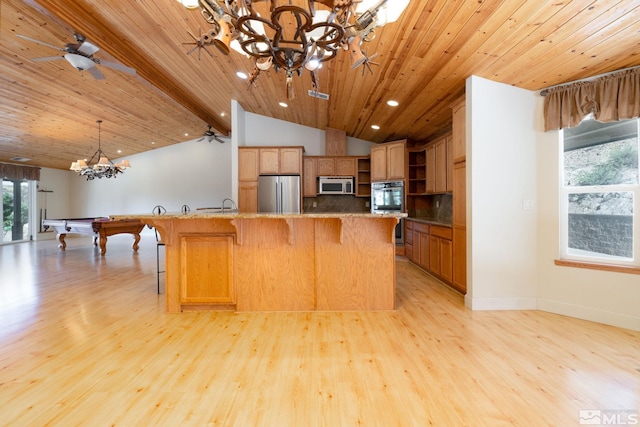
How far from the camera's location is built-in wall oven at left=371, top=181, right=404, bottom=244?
537 cm

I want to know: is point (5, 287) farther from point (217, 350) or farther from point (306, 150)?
point (306, 150)

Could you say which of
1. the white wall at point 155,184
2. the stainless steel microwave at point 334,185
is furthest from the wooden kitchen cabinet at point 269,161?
the white wall at point 155,184

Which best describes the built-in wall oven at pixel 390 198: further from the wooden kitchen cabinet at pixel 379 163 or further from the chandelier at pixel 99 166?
the chandelier at pixel 99 166

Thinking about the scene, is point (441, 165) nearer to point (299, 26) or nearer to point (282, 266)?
point (282, 266)

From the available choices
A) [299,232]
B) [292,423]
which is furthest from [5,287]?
[292,423]

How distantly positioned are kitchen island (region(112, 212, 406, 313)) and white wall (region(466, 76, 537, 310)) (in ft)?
3.35

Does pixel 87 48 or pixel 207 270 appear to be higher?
pixel 87 48

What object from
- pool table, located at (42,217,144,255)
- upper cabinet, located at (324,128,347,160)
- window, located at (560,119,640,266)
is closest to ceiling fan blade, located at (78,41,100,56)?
upper cabinet, located at (324,128,347,160)

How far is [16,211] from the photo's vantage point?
8.35 metres

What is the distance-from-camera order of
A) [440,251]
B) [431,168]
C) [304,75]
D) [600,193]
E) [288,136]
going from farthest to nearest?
1. [288,136]
2. [431,168]
3. [440,251]
4. [304,75]
5. [600,193]

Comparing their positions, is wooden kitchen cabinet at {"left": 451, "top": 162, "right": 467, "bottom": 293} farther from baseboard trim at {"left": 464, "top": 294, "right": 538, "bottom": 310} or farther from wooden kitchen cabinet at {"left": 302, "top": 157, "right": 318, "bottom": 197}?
wooden kitchen cabinet at {"left": 302, "top": 157, "right": 318, "bottom": 197}

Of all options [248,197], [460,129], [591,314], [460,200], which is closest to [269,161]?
[248,197]

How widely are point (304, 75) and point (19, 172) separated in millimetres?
9691

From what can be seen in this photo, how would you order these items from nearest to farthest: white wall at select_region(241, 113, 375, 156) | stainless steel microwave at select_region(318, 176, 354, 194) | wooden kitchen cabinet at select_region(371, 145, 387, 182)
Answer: wooden kitchen cabinet at select_region(371, 145, 387, 182)
stainless steel microwave at select_region(318, 176, 354, 194)
white wall at select_region(241, 113, 375, 156)
